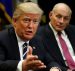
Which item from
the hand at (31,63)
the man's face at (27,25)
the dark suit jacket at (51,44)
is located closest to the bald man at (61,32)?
the dark suit jacket at (51,44)

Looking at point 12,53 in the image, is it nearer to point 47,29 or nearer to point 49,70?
point 49,70

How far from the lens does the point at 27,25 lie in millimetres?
2646

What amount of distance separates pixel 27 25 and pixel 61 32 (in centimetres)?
116

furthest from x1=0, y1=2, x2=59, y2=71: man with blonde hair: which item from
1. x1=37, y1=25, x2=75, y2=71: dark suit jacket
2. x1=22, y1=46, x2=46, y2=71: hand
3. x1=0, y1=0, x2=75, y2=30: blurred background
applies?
x1=0, y1=0, x2=75, y2=30: blurred background

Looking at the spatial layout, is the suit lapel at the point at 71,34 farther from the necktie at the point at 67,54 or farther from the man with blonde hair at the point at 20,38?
the man with blonde hair at the point at 20,38

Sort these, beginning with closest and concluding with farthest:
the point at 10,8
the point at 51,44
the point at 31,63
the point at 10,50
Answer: the point at 31,63, the point at 10,50, the point at 51,44, the point at 10,8

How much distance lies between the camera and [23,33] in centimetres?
266

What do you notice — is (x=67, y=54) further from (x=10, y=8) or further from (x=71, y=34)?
(x=10, y=8)

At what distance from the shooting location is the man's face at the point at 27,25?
2609mm

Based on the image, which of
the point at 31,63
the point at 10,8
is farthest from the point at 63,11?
the point at 10,8

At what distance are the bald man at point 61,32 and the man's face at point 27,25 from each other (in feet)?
2.76

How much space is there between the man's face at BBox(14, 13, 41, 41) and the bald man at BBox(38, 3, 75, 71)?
0.84 metres

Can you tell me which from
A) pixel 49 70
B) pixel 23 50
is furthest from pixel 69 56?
pixel 23 50

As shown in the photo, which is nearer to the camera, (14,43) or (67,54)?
(14,43)
